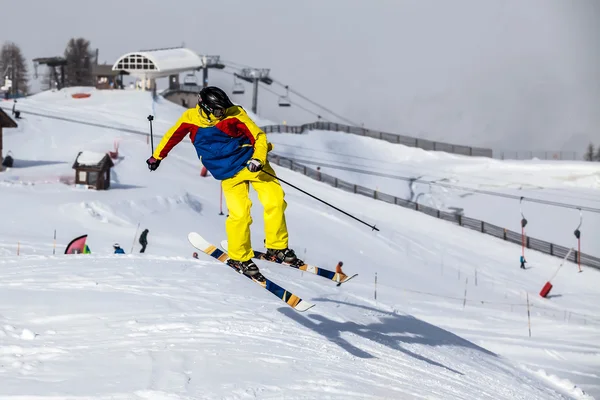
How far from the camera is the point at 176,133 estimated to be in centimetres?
896

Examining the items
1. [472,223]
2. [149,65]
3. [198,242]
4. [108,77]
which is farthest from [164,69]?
[198,242]

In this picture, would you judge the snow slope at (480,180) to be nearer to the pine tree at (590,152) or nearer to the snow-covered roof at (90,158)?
the snow-covered roof at (90,158)

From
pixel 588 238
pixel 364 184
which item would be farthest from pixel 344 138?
pixel 588 238

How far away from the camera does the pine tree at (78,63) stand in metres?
101

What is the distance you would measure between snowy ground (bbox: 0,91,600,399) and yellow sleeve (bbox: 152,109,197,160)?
7.09 feet

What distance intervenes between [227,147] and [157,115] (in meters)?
52.5

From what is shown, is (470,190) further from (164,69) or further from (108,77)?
(108,77)

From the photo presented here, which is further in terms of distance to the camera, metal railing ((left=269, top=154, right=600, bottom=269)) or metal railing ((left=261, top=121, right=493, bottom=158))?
metal railing ((left=261, top=121, right=493, bottom=158))

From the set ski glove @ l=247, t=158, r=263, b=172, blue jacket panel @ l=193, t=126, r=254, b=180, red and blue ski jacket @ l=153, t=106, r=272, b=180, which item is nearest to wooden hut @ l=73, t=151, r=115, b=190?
red and blue ski jacket @ l=153, t=106, r=272, b=180

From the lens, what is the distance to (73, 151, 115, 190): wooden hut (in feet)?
102

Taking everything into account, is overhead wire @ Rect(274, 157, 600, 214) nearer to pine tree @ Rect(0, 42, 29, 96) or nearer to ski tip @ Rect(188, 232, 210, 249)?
ski tip @ Rect(188, 232, 210, 249)

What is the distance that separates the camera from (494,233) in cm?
4225

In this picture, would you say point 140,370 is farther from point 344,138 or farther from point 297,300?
point 344,138

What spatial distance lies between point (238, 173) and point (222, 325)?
2.14 metres
